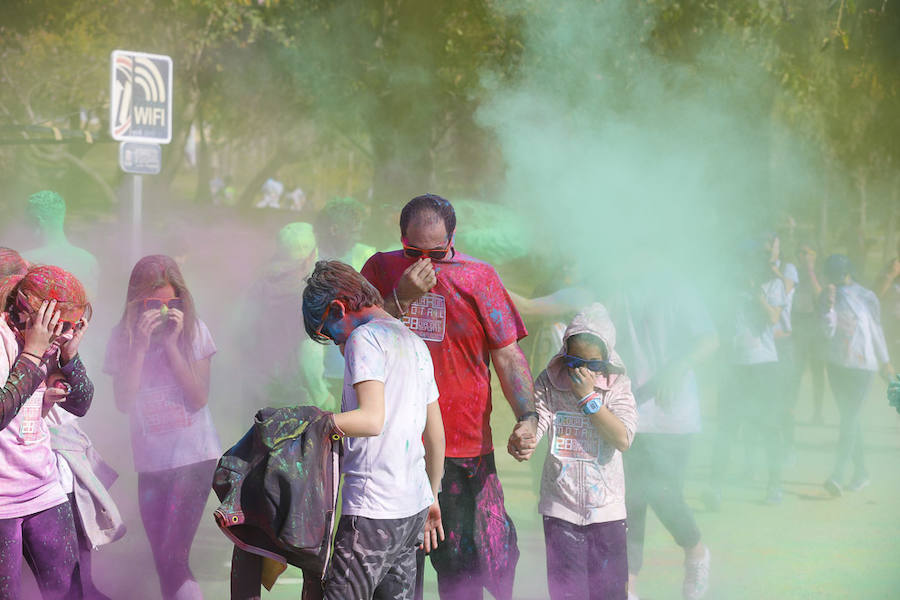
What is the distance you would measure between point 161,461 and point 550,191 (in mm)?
4471

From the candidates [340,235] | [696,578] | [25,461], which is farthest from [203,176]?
[25,461]

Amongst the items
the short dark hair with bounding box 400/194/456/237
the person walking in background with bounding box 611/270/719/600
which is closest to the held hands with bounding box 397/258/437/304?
the short dark hair with bounding box 400/194/456/237

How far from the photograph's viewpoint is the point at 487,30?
8875mm

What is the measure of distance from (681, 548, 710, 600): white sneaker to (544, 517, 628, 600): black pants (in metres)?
0.88

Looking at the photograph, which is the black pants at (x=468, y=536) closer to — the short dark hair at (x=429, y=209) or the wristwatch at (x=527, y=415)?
the wristwatch at (x=527, y=415)

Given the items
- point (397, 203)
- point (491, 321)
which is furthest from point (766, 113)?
point (491, 321)

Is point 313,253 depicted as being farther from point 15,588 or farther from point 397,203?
point 397,203

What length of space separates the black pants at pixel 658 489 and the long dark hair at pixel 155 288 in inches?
73.5

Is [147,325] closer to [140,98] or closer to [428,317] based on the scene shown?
[428,317]

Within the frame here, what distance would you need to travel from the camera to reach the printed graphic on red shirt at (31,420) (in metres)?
2.97

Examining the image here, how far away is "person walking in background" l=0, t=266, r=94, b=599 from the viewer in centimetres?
279

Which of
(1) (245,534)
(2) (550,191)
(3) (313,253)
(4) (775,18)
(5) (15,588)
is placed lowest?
(5) (15,588)

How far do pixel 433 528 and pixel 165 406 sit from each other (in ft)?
3.78

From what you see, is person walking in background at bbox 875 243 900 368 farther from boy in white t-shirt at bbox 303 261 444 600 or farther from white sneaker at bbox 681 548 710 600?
boy in white t-shirt at bbox 303 261 444 600
